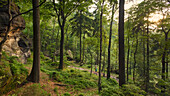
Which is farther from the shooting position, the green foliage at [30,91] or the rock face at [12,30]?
the rock face at [12,30]

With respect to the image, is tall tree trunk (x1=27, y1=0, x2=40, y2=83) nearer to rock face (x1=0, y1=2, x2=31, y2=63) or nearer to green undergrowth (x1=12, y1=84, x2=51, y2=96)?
green undergrowth (x1=12, y1=84, x2=51, y2=96)

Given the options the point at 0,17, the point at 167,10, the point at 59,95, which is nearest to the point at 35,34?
the point at 0,17

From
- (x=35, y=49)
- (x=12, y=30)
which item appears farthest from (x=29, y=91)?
(x=12, y=30)

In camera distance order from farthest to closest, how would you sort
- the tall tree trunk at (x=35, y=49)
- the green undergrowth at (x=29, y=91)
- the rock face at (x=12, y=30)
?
1. the rock face at (x=12, y=30)
2. the tall tree trunk at (x=35, y=49)
3. the green undergrowth at (x=29, y=91)

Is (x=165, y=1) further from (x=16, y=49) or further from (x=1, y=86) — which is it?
(x=16, y=49)

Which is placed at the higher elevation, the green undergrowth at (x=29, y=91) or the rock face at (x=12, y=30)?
the rock face at (x=12, y=30)

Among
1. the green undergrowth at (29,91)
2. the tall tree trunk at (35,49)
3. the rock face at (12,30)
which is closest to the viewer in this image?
the green undergrowth at (29,91)

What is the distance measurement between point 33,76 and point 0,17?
587 cm

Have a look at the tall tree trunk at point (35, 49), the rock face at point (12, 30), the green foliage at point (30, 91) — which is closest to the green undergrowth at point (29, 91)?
the green foliage at point (30, 91)

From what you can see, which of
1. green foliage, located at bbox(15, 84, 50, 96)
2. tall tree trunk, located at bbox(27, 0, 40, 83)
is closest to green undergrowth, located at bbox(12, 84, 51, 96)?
green foliage, located at bbox(15, 84, 50, 96)

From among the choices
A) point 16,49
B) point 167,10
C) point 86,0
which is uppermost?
point 86,0

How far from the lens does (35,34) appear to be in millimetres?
5777

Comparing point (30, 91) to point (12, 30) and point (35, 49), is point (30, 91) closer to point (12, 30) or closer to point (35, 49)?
point (35, 49)

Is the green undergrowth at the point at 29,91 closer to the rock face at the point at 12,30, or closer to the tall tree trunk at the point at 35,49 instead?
the tall tree trunk at the point at 35,49
